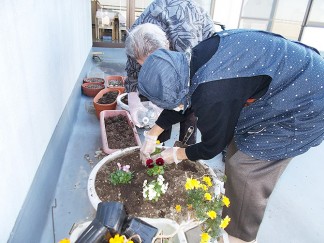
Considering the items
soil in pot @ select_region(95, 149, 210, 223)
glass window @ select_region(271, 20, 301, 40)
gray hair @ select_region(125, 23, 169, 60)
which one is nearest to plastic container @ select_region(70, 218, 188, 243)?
soil in pot @ select_region(95, 149, 210, 223)

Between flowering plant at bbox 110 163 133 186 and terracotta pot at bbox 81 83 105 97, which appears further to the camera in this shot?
terracotta pot at bbox 81 83 105 97

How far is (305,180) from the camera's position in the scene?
1.92m

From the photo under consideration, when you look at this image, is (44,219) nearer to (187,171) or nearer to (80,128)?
(187,171)

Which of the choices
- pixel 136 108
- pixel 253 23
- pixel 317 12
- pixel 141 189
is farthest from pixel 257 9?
pixel 141 189

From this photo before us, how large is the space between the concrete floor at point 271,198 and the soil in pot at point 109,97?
0.83 feet

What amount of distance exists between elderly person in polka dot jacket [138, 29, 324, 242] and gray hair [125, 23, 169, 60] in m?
0.24

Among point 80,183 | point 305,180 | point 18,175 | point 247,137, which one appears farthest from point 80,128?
point 305,180

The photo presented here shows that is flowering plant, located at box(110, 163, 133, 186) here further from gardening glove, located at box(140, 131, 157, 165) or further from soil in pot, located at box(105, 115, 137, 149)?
soil in pot, located at box(105, 115, 137, 149)

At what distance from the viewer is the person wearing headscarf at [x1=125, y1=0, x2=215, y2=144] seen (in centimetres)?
112

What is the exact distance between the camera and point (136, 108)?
184 centimetres

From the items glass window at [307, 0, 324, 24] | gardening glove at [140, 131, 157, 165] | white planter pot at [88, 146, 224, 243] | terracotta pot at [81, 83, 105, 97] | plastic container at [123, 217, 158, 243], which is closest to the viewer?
plastic container at [123, 217, 158, 243]

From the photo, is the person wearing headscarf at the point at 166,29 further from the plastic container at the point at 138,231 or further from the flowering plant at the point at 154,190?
the plastic container at the point at 138,231

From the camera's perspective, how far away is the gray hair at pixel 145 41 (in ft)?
3.64

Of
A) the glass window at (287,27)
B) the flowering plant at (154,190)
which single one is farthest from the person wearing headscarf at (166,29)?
the glass window at (287,27)
